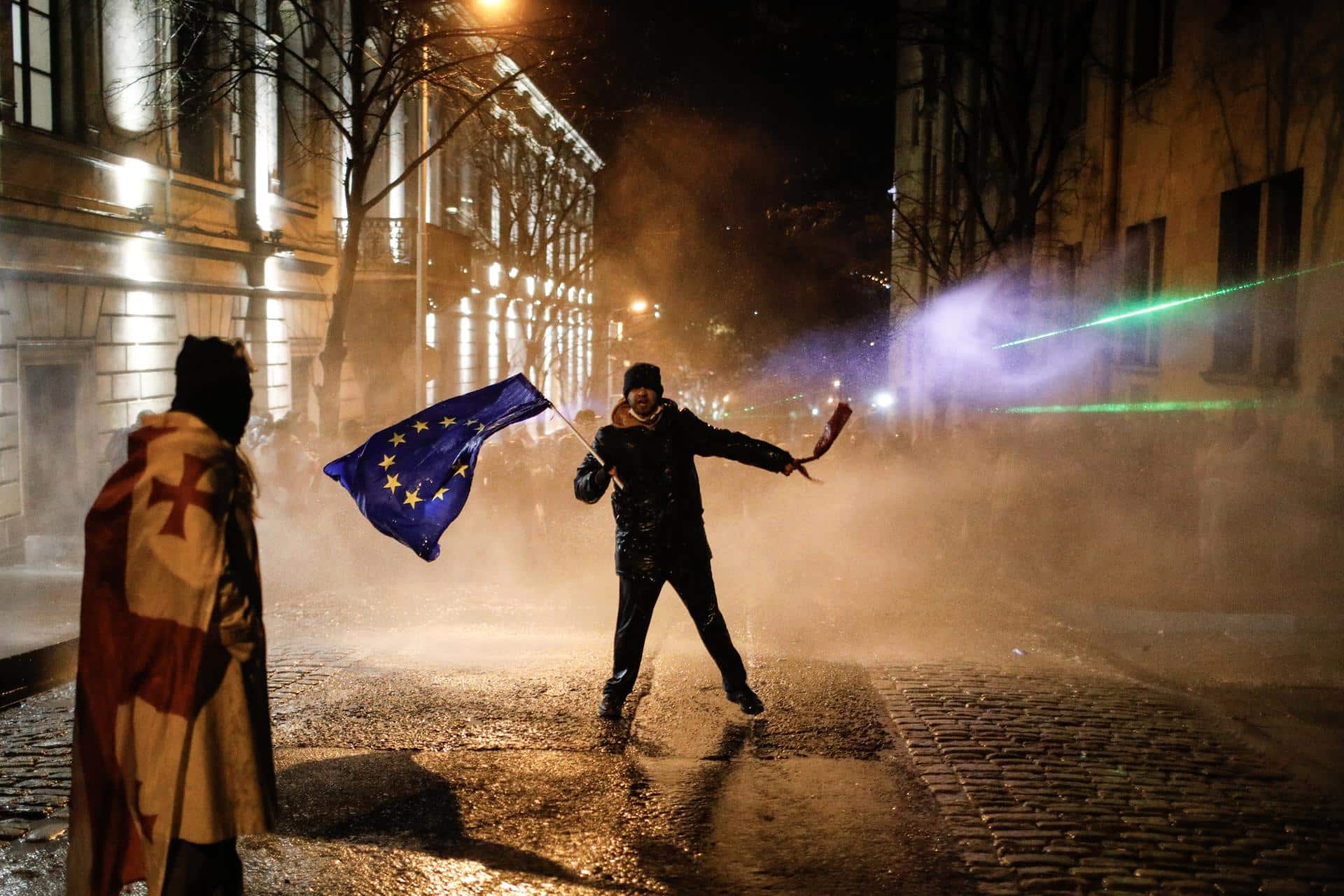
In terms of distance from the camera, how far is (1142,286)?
16.3 meters

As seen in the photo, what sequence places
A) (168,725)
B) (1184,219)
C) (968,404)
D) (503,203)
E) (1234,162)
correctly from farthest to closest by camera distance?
(503,203), (968,404), (1184,219), (1234,162), (168,725)

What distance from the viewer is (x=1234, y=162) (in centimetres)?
1285

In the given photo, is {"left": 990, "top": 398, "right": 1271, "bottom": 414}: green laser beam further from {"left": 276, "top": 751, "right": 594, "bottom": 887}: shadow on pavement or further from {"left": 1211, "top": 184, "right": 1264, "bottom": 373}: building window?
{"left": 276, "top": 751, "right": 594, "bottom": 887}: shadow on pavement

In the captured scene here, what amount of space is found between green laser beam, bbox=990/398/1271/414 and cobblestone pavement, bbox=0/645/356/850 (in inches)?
362

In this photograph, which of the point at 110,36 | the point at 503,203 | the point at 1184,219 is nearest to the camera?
the point at 1184,219

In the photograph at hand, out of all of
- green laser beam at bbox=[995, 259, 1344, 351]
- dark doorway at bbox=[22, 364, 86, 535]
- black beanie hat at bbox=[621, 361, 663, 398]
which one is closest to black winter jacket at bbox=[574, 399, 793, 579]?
black beanie hat at bbox=[621, 361, 663, 398]

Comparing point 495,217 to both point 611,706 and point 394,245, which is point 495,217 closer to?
point 394,245

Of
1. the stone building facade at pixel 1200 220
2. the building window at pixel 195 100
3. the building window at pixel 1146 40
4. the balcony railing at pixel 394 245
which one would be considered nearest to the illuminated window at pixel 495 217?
the balcony railing at pixel 394 245

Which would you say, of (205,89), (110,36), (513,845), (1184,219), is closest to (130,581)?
(513,845)

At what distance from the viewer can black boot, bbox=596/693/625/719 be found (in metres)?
5.99

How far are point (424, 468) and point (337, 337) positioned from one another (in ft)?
40.0

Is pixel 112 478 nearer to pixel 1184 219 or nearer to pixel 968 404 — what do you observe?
pixel 1184 219

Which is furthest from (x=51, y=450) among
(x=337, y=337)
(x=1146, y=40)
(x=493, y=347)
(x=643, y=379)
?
(x=493, y=347)

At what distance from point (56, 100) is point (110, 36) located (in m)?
1.55
